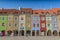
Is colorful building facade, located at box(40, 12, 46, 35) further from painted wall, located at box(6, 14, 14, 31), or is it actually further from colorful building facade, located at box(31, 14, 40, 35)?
painted wall, located at box(6, 14, 14, 31)

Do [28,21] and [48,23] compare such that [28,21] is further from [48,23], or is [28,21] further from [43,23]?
[48,23]

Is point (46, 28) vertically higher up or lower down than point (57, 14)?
lower down

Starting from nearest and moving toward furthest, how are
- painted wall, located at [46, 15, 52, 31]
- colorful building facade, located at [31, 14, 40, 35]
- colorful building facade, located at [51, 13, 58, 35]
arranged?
colorful building facade, located at [51, 13, 58, 35]
colorful building facade, located at [31, 14, 40, 35]
painted wall, located at [46, 15, 52, 31]

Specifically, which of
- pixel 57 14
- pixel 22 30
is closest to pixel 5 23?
pixel 22 30

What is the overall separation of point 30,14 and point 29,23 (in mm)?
1241

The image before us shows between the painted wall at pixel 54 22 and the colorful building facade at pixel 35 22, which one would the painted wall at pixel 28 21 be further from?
the painted wall at pixel 54 22

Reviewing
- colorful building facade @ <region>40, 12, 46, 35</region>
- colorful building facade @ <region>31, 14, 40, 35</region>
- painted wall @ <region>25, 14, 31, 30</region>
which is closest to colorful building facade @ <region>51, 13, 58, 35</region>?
colorful building facade @ <region>40, 12, 46, 35</region>

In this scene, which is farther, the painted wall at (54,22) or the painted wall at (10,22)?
the painted wall at (10,22)

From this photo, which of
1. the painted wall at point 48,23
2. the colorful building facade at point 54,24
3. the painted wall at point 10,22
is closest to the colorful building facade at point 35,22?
the painted wall at point 48,23

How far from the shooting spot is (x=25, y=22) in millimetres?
23703

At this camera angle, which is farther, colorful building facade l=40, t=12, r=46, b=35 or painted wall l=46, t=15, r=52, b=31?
Answer: painted wall l=46, t=15, r=52, b=31

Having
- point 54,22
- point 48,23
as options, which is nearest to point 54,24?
point 54,22

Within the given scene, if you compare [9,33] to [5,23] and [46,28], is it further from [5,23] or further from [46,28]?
[46,28]

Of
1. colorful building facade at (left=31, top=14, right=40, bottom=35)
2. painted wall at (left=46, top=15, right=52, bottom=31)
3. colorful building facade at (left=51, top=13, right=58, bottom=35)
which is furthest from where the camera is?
painted wall at (left=46, top=15, right=52, bottom=31)
